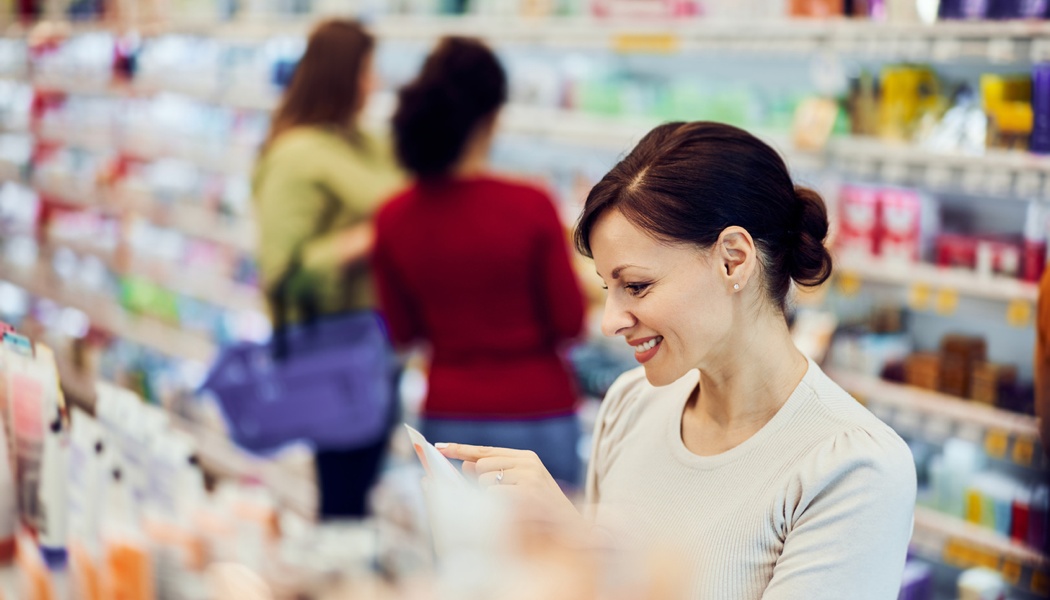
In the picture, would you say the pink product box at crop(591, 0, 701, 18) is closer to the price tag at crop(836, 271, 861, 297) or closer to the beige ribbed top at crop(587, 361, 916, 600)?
the price tag at crop(836, 271, 861, 297)

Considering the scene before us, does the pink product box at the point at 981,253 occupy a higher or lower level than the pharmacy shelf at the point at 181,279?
higher

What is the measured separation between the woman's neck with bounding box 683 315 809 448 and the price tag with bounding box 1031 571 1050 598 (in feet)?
5.43

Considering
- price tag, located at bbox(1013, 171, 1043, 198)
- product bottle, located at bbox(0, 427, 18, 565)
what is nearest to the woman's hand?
product bottle, located at bbox(0, 427, 18, 565)

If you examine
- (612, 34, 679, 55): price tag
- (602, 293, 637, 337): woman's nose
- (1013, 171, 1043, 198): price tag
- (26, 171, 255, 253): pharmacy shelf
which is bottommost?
(26, 171, 255, 253): pharmacy shelf

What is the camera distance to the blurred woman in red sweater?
2627 mm

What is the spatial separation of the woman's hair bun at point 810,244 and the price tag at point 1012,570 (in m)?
1.75

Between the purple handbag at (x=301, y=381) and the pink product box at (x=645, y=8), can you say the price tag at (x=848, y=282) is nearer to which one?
the pink product box at (x=645, y=8)

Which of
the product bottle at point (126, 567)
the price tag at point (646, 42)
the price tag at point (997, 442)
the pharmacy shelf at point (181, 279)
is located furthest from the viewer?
the pharmacy shelf at point (181, 279)

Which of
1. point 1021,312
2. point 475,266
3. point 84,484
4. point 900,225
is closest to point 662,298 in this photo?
point 84,484

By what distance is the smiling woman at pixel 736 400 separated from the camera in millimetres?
1309

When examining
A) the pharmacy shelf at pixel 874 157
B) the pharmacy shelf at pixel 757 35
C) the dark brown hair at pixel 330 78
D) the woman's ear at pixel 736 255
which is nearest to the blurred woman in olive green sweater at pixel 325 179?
the dark brown hair at pixel 330 78

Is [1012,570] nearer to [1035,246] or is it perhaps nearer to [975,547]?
[975,547]

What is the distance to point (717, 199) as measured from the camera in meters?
1.41

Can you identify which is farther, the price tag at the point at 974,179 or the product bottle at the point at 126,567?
the price tag at the point at 974,179
